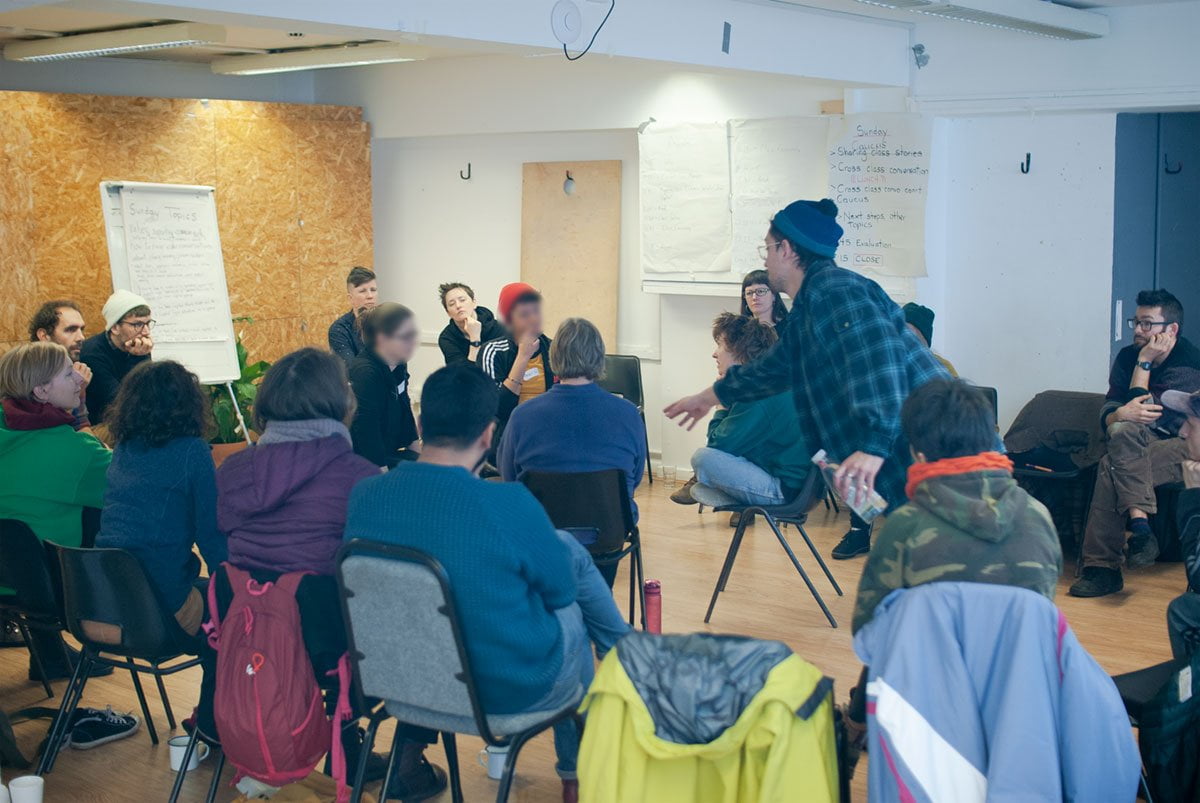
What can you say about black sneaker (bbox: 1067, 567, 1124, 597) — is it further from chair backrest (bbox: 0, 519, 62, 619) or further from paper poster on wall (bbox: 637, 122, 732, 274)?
chair backrest (bbox: 0, 519, 62, 619)

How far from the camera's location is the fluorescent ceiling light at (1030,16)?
4930 mm

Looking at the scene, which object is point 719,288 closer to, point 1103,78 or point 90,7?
point 1103,78

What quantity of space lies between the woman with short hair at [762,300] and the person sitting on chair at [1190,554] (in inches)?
110

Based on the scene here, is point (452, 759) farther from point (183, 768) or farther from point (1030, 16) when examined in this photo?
point (1030, 16)

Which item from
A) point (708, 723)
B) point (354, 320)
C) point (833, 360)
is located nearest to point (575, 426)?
point (833, 360)

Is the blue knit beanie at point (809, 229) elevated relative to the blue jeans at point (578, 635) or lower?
elevated

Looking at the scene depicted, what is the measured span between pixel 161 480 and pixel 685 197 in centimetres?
438

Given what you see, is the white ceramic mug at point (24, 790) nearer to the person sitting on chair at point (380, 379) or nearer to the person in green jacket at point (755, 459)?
the person sitting on chair at point (380, 379)

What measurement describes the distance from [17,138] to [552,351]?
4.25 meters

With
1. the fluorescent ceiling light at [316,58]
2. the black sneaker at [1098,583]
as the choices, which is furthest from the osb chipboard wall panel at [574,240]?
the black sneaker at [1098,583]

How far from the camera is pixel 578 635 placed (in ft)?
9.06

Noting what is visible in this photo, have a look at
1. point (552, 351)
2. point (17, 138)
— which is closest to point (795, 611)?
point (552, 351)

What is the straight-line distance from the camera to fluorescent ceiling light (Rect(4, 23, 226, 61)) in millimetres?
6062

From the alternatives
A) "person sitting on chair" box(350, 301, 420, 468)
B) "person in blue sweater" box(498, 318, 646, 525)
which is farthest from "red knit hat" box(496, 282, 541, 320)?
"person in blue sweater" box(498, 318, 646, 525)
